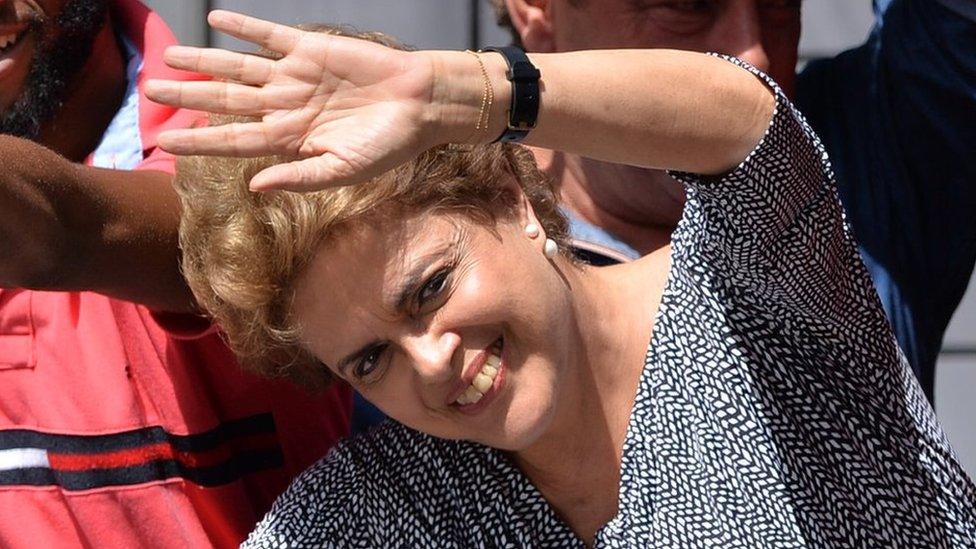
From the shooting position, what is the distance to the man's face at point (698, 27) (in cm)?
211

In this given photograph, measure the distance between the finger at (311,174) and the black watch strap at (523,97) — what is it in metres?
0.18

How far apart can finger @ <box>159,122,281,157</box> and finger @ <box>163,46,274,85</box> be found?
5 cm

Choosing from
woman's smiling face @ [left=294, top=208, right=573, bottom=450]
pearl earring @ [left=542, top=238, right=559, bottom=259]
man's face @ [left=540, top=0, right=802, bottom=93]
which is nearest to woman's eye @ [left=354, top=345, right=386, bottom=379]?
woman's smiling face @ [left=294, top=208, right=573, bottom=450]

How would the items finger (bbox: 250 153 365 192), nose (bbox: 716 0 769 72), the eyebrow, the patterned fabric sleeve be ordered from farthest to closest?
nose (bbox: 716 0 769 72) → the eyebrow → the patterned fabric sleeve → finger (bbox: 250 153 365 192)

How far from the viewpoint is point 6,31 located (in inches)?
86.9

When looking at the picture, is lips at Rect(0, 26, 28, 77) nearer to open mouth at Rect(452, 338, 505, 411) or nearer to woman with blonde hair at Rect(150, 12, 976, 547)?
woman with blonde hair at Rect(150, 12, 976, 547)

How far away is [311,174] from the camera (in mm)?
1463

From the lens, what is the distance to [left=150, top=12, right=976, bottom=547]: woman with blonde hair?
5.34 feet

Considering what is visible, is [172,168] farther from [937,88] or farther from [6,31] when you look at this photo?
[937,88]

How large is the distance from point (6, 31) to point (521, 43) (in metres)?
0.80

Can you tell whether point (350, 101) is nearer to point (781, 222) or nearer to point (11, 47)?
point (781, 222)

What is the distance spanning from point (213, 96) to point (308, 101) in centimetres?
10

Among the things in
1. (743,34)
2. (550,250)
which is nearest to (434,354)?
(550,250)

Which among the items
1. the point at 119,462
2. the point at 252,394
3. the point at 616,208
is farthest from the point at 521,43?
the point at 119,462
